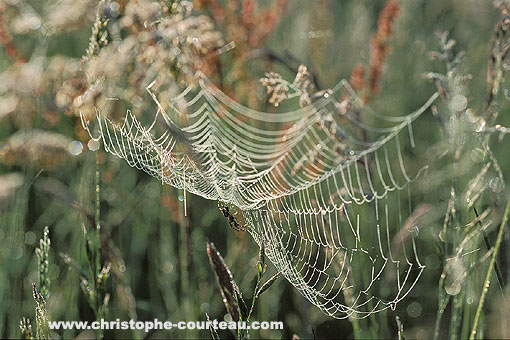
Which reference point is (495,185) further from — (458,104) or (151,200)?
(151,200)

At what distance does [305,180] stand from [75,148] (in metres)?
0.67

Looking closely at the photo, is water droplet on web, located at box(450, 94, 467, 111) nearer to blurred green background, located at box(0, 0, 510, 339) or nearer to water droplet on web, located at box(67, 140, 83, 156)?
blurred green background, located at box(0, 0, 510, 339)

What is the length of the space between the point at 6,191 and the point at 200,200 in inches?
32.1

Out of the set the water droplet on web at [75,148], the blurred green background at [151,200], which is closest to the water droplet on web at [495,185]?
the blurred green background at [151,200]

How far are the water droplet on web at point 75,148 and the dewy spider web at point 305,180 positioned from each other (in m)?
0.08

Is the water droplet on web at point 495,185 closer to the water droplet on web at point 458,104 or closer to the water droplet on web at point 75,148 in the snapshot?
the water droplet on web at point 458,104

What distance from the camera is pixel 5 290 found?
1.58m

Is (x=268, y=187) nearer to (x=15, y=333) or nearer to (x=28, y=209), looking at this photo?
(x=15, y=333)

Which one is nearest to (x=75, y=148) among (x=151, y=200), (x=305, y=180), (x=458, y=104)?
(x=151, y=200)

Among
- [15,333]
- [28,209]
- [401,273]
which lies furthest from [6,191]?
[401,273]

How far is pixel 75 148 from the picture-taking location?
1.74 metres

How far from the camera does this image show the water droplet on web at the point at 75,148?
1.67 m

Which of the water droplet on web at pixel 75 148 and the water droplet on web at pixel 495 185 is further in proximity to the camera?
the water droplet on web at pixel 75 148

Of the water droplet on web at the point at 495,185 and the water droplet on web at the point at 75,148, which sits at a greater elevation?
the water droplet on web at the point at 75,148
